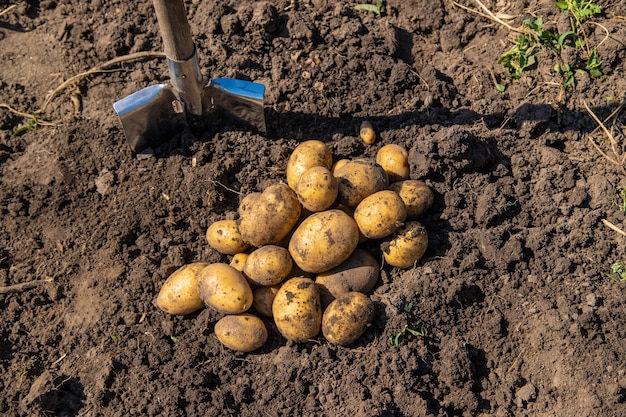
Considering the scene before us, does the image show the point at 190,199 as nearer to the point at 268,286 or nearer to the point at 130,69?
the point at 268,286

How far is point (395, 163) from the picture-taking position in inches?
113

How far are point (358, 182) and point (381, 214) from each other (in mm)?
219

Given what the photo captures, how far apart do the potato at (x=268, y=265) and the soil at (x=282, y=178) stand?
27cm

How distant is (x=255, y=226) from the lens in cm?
251

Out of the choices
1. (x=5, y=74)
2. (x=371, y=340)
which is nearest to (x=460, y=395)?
(x=371, y=340)

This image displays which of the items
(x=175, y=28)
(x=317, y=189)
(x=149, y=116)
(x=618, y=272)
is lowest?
(x=618, y=272)

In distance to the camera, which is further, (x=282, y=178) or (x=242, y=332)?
(x=282, y=178)

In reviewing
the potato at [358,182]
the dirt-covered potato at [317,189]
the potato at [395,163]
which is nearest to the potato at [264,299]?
the dirt-covered potato at [317,189]

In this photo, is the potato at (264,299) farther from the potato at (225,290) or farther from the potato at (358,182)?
the potato at (358,182)

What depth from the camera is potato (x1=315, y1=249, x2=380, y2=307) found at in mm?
2566

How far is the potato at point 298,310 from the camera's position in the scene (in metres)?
2.42

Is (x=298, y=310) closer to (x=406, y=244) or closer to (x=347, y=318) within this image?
(x=347, y=318)

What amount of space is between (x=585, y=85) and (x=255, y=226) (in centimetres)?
206

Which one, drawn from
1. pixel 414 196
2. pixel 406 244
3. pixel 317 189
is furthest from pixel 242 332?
pixel 414 196
